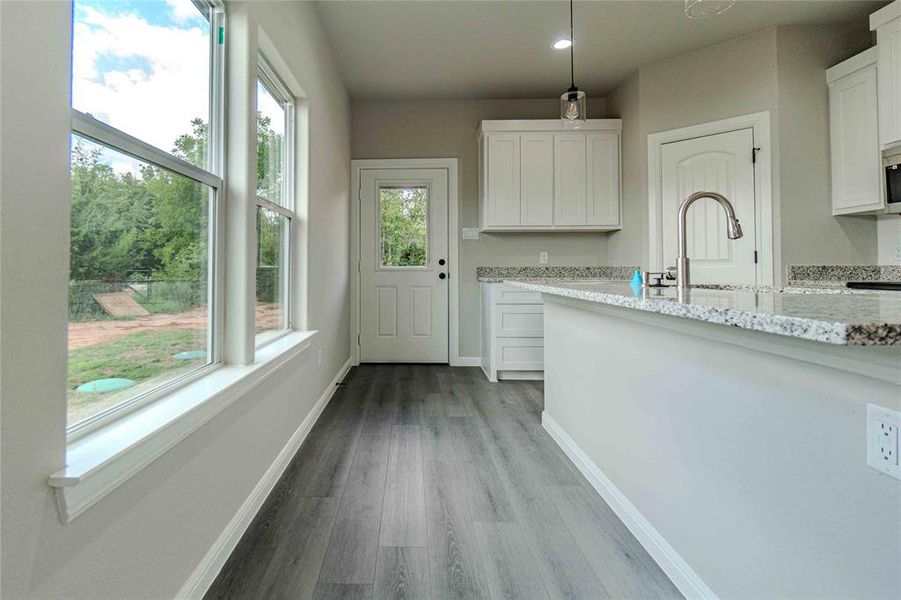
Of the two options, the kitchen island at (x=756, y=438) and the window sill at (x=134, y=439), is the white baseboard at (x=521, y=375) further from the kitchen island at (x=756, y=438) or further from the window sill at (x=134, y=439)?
the window sill at (x=134, y=439)

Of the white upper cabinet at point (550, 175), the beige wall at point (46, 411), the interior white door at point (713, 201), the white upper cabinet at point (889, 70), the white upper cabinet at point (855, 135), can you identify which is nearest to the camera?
the beige wall at point (46, 411)

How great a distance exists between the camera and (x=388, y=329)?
424 centimetres

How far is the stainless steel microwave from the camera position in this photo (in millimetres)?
2570

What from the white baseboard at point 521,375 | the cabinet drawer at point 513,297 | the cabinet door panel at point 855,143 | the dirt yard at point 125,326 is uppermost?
the cabinet door panel at point 855,143

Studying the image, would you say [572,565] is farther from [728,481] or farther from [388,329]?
[388,329]

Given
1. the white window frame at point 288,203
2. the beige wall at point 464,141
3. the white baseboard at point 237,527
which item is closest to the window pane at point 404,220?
the beige wall at point 464,141

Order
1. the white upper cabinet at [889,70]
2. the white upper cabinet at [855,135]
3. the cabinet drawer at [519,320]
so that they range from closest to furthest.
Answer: the white upper cabinet at [889,70], the white upper cabinet at [855,135], the cabinet drawer at [519,320]

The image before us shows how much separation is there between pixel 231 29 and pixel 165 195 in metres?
0.80

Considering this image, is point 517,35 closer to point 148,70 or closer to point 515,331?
point 515,331

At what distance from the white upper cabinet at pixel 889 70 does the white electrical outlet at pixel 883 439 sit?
292cm

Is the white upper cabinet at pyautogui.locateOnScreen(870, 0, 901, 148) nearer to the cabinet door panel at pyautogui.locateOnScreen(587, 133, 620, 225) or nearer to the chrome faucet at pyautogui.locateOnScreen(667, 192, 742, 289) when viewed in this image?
Result: the cabinet door panel at pyautogui.locateOnScreen(587, 133, 620, 225)

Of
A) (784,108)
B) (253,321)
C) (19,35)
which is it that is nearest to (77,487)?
(19,35)

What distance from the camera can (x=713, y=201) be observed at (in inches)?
128

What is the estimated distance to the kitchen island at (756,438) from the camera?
69cm
